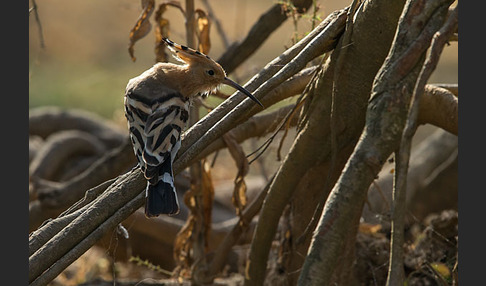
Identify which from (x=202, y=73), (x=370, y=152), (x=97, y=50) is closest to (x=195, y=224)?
(x=202, y=73)

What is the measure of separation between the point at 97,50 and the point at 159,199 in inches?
511

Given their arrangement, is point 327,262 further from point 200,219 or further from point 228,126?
point 200,219

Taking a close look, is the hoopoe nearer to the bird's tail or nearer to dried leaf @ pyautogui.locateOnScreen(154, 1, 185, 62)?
the bird's tail

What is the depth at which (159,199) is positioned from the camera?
9.81 feet

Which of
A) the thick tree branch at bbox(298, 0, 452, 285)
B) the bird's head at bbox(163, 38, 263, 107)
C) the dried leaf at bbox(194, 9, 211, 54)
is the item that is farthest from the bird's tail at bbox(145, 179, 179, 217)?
the dried leaf at bbox(194, 9, 211, 54)

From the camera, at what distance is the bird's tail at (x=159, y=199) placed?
295 centimetres

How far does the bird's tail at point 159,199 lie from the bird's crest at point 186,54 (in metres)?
0.88

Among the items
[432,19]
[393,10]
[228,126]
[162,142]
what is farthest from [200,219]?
[432,19]

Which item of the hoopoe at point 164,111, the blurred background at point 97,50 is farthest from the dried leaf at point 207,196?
the blurred background at point 97,50

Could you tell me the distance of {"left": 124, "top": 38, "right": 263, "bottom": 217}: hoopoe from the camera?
9.84 ft

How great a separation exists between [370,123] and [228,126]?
0.63 metres

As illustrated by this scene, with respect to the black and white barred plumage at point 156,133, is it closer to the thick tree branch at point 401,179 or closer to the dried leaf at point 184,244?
the dried leaf at point 184,244

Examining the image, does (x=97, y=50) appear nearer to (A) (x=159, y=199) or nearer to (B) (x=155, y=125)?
(B) (x=155, y=125)

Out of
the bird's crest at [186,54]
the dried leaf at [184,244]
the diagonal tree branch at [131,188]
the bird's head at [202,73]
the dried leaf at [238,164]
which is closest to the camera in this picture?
the diagonal tree branch at [131,188]
